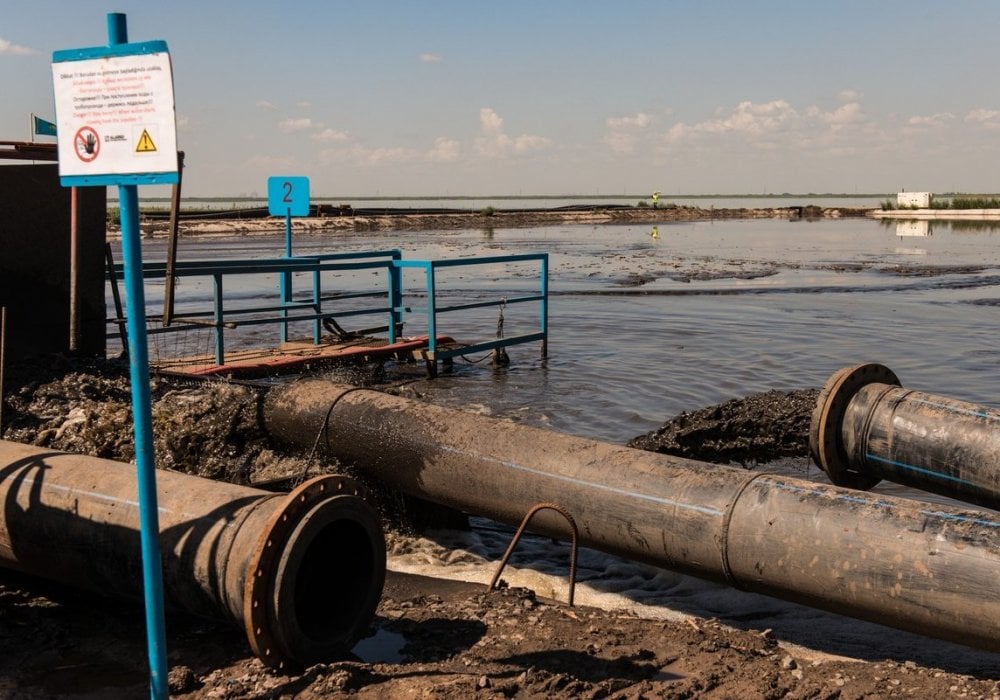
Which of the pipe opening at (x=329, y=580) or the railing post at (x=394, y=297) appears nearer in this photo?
the pipe opening at (x=329, y=580)

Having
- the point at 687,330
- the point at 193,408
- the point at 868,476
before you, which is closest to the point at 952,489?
the point at 868,476

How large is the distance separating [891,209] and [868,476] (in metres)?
84.0

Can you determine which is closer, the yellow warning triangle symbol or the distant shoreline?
the yellow warning triangle symbol

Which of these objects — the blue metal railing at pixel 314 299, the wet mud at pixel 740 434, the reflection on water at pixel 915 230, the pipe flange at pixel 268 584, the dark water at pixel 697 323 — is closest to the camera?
the pipe flange at pixel 268 584

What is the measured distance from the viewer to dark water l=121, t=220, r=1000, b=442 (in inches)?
468

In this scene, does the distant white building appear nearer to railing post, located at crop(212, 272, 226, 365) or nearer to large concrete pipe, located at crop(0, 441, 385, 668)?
railing post, located at crop(212, 272, 226, 365)

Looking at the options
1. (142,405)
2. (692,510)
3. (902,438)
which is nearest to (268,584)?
(142,405)

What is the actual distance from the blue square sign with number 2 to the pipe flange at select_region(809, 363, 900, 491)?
8.77m

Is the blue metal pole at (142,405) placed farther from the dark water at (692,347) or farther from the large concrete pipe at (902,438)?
the large concrete pipe at (902,438)

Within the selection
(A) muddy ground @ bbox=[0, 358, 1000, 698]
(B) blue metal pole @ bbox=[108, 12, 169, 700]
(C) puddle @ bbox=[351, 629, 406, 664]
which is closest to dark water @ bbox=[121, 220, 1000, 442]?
(A) muddy ground @ bbox=[0, 358, 1000, 698]

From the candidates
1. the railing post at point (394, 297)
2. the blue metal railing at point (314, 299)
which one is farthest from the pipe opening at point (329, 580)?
the railing post at point (394, 297)

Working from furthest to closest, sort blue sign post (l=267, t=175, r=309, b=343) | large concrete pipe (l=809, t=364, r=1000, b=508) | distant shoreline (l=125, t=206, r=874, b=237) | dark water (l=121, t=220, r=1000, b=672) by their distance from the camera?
distant shoreline (l=125, t=206, r=874, b=237), blue sign post (l=267, t=175, r=309, b=343), large concrete pipe (l=809, t=364, r=1000, b=508), dark water (l=121, t=220, r=1000, b=672)

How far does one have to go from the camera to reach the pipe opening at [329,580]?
411cm

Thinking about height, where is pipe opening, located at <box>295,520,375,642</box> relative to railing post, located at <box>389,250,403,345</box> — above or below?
below
